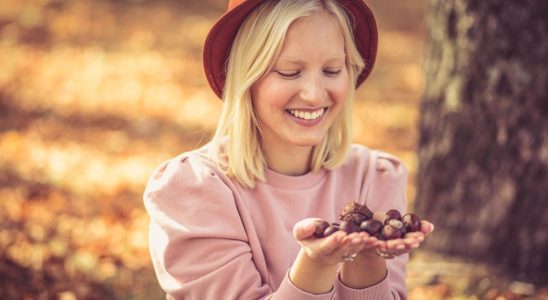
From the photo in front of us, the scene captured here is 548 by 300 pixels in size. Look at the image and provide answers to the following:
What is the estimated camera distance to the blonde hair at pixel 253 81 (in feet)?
8.93

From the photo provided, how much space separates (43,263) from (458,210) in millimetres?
2390

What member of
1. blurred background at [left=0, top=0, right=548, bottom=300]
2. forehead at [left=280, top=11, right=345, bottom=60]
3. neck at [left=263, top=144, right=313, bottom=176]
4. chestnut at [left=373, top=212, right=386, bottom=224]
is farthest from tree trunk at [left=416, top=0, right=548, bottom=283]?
chestnut at [left=373, top=212, right=386, bottom=224]

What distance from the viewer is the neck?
119 inches

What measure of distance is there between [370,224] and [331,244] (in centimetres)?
20

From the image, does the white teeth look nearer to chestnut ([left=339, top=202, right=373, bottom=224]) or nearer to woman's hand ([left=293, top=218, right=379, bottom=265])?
chestnut ([left=339, top=202, right=373, bottom=224])

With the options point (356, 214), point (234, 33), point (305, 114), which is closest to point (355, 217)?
Result: point (356, 214)

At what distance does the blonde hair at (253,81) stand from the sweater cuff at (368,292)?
20.9 inches

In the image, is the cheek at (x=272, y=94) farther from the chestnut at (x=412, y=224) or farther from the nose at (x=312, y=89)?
the chestnut at (x=412, y=224)

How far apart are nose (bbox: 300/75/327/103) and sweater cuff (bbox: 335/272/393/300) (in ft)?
2.19

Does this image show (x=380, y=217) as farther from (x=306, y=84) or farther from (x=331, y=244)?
(x=306, y=84)

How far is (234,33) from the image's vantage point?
9.44ft

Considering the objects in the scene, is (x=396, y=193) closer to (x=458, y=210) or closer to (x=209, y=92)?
(x=458, y=210)

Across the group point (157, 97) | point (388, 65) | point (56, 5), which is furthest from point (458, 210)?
point (56, 5)

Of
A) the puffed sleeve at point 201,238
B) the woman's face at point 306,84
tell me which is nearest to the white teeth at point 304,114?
the woman's face at point 306,84
